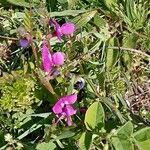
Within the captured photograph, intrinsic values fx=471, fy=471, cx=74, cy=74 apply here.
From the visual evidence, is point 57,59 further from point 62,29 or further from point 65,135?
point 65,135

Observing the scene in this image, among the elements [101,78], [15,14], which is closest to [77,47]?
[101,78]

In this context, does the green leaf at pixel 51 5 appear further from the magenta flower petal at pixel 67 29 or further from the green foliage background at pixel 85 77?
the magenta flower petal at pixel 67 29

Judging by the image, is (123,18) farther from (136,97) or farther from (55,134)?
(55,134)

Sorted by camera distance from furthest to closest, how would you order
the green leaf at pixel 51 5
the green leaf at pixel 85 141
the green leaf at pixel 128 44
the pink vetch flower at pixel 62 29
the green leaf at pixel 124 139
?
the green leaf at pixel 51 5 → the green leaf at pixel 128 44 → the pink vetch flower at pixel 62 29 → the green leaf at pixel 85 141 → the green leaf at pixel 124 139

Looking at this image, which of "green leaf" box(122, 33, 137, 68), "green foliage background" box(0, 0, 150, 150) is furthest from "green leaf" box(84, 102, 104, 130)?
"green leaf" box(122, 33, 137, 68)

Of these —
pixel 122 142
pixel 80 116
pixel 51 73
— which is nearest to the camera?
pixel 122 142

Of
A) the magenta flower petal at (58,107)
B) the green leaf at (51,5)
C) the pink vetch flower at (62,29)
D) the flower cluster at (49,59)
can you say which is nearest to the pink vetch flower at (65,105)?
the magenta flower petal at (58,107)
